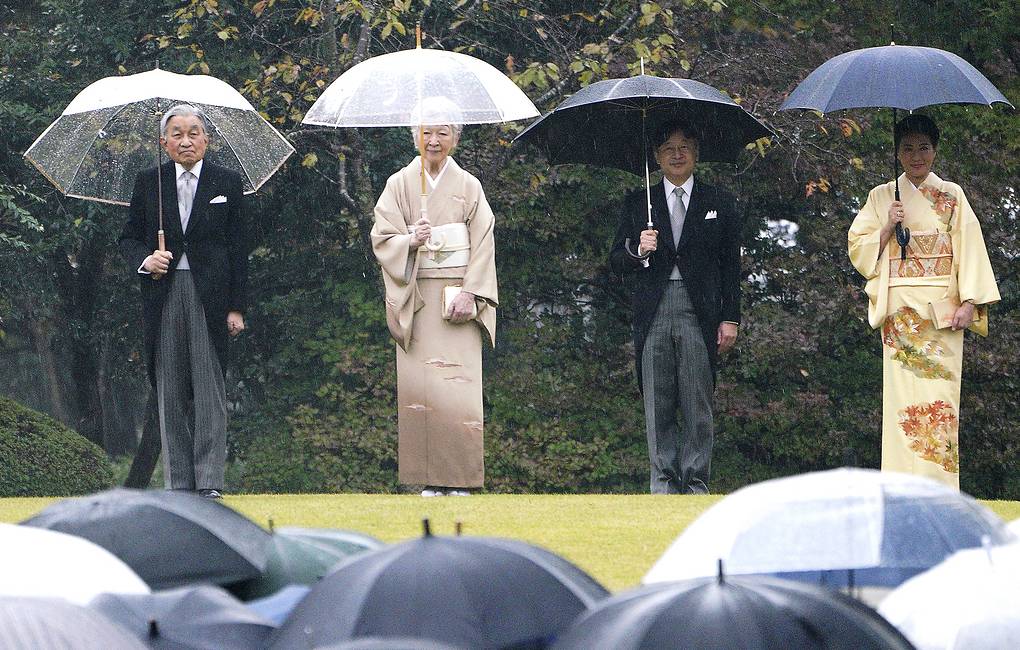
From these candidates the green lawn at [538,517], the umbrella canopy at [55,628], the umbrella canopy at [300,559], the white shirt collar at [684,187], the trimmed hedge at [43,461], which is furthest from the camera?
the trimmed hedge at [43,461]

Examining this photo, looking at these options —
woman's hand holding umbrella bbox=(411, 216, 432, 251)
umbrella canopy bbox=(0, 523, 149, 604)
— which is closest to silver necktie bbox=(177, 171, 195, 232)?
woman's hand holding umbrella bbox=(411, 216, 432, 251)

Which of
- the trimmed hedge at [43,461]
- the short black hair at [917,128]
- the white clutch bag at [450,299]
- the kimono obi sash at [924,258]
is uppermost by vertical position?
the short black hair at [917,128]

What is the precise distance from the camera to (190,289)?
820 cm

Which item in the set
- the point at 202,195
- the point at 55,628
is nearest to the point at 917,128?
the point at 202,195

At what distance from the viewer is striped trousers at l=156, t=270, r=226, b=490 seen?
8.17m

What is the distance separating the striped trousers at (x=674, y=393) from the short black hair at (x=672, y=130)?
0.75 m

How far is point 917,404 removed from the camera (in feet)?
28.0

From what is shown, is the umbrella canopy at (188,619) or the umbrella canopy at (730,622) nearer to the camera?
the umbrella canopy at (730,622)

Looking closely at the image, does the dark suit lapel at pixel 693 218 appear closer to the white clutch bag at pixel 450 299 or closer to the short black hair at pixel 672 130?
the short black hair at pixel 672 130

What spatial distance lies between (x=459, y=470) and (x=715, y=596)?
5.89 m

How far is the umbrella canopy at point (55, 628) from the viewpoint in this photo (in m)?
2.54

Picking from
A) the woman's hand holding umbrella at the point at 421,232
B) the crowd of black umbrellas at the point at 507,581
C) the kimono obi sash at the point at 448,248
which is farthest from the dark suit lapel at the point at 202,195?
the crowd of black umbrellas at the point at 507,581

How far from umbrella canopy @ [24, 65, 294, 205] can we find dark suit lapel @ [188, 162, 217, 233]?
0.40 m

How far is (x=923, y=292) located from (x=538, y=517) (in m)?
2.51
